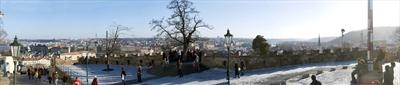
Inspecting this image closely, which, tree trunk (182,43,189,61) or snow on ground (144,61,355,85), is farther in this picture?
tree trunk (182,43,189,61)

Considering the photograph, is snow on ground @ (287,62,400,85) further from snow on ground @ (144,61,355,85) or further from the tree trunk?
the tree trunk

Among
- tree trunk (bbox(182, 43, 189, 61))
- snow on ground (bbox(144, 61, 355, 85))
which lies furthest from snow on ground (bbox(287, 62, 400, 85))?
tree trunk (bbox(182, 43, 189, 61))

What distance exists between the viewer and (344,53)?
4434 cm

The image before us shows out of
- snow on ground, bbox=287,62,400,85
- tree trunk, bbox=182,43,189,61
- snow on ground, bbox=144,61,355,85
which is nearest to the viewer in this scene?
snow on ground, bbox=287,62,400,85

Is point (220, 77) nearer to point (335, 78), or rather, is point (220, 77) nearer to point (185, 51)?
point (185, 51)

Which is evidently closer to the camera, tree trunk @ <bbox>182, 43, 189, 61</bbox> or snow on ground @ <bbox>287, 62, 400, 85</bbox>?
snow on ground @ <bbox>287, 62, 400, 85</bbox>

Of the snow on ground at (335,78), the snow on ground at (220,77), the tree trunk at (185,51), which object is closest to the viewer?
the snow on ground at (335,78)

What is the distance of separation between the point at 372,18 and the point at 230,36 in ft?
33.5

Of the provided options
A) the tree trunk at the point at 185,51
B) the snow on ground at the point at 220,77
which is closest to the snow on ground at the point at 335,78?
the snow on ground at the point at 220,77

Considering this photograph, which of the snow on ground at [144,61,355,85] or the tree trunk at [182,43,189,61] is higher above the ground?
the tree trunk at [182,43,189,61]

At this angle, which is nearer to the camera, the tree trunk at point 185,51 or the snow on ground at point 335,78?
the snow on ground at point 335,78

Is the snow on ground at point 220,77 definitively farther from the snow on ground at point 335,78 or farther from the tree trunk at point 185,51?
the snow on ground at point 335,78

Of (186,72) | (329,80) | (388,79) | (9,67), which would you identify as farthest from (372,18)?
(9,67)

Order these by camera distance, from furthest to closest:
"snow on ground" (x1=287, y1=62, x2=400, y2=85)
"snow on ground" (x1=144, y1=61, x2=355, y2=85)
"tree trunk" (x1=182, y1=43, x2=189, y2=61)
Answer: "tree trunk" (x1=182, y1=43, x2=189, y2=61), "snow on ground" (x1=144, y1=61, x2=355, y2=85), "snow on ground" (x1=287, y1=62, x2=400, y2=85)
